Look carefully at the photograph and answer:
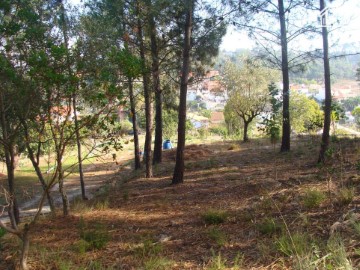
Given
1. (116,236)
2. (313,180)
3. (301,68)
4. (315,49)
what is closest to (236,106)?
(301,68)

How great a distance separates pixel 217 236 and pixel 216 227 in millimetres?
645

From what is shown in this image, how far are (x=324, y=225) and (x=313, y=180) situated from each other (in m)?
2.77

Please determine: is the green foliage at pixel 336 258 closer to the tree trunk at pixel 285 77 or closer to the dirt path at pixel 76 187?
the tree trunk at pixel 285 77

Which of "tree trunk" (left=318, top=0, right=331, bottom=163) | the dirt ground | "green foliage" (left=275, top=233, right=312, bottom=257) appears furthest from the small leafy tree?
"green foliage" (left=275, top=233, right=312, bottom=257)

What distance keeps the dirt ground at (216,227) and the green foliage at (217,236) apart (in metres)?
0.01

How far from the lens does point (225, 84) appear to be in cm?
2439

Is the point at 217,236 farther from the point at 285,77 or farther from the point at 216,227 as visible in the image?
the point at 285,77

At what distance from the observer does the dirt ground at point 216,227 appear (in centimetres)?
365

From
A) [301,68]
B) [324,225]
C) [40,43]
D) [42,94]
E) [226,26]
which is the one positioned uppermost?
[226,26]

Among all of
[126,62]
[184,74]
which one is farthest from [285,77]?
[126,62]

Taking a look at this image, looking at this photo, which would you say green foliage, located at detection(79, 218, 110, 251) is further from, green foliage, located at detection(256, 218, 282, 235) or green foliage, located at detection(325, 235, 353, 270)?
green foliage, located at detection(325, 235, 353, 270)

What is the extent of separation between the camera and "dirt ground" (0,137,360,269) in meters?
3.65

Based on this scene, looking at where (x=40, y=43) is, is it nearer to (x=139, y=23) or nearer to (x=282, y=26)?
(x=139, y=23)

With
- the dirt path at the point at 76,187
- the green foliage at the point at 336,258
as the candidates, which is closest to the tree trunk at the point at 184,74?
the dirt path at the point at 76,187
